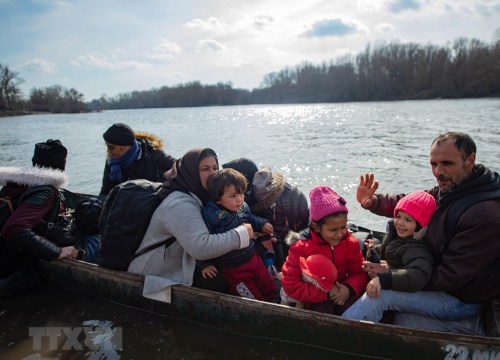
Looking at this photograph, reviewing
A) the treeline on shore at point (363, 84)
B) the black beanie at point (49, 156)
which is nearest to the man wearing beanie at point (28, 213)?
the black beanie at point (49, 156)

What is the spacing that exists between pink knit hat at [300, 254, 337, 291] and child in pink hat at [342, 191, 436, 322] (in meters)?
0.30

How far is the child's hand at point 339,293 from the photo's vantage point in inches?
127

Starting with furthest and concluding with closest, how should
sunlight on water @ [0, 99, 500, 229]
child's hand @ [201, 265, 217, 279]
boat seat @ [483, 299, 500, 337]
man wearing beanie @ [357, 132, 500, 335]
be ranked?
sunlight on water @ [0, 99, 500, 229], child's hand @ [201, 265, 217, 279], boat seat @ [483, 299, 500, 337], man wearing beanie @ [357, 132, 500, 335]

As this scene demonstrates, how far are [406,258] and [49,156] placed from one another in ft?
13.0

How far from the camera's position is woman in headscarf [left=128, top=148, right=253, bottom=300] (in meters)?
3.34

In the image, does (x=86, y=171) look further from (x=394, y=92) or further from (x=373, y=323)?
(x=394, y=92)

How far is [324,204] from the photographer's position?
3160 millimetres

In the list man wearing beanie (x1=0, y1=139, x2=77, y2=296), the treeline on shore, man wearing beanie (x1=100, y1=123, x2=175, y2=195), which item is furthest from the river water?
the treeline on shore

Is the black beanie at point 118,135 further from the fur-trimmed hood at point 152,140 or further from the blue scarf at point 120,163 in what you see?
the fur-trimmed hood at point 152,140

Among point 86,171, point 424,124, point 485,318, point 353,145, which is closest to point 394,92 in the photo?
point 424,124

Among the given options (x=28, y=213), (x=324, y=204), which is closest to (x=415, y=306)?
(x=324, y=204)

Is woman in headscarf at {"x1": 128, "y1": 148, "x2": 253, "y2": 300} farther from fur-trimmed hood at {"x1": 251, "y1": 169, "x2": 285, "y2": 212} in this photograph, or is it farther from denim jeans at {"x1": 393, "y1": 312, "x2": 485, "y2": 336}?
denim jeans at {"x1": 393, "y1": 312, "x2": 485, "y2": 336}

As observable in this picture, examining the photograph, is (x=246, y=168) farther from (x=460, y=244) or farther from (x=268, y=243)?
(x=460, y=244)

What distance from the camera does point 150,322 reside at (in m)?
4.12
